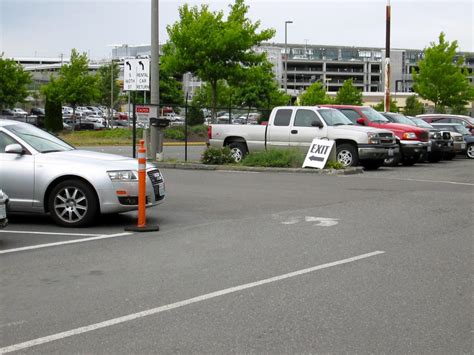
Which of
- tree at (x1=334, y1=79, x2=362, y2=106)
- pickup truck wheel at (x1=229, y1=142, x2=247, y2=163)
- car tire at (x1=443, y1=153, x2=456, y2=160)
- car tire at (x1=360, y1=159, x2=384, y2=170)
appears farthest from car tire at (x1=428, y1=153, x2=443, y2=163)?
tree at (x1=334, y1=79, x2=362, y2=106)

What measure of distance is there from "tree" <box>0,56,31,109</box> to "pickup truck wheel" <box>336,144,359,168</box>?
41207 mm

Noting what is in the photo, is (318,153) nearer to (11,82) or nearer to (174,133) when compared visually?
(174,133)

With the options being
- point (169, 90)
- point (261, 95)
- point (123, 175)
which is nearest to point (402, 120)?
point (123, 175)

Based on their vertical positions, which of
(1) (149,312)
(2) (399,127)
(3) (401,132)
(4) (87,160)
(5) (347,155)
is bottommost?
(1) (149,312)

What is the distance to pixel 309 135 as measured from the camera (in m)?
21.7

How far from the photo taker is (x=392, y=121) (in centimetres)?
2606

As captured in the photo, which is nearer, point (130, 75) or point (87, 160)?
point (87, 160)

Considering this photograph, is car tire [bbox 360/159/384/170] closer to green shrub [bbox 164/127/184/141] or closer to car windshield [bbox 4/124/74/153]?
car windshield [bbox 4/124/74/153]

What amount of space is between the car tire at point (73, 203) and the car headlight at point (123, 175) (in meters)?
0.36

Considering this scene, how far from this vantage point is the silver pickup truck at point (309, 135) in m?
21.3

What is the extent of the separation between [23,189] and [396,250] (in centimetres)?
540

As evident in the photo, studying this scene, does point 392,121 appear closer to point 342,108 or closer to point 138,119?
point 342,108

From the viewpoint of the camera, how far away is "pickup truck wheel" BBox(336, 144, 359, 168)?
21250mm

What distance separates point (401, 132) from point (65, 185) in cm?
1601
